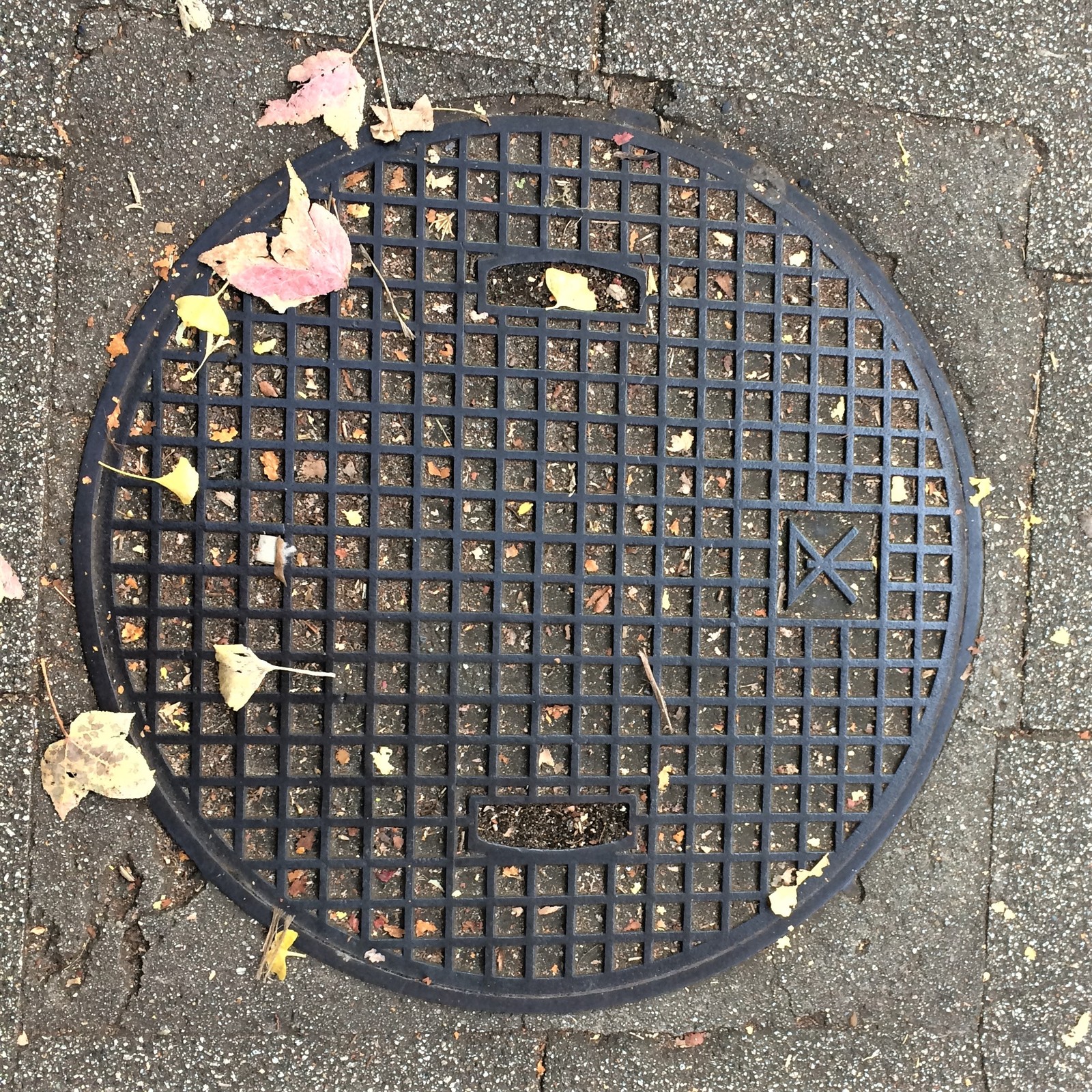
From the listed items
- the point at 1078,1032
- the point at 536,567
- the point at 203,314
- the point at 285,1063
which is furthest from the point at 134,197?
the point at 1078,1032

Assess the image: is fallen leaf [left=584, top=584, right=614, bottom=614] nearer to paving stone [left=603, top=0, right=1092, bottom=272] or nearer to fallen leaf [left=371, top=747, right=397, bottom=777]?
fallen leaf [left=371, top=747, right=397, bottom=777]

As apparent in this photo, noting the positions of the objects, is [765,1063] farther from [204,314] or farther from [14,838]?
[204,314]

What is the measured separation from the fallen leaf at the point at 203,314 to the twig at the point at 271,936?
144 cm

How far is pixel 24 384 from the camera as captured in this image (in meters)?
2.15

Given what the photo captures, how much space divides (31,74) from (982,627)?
2.80 metres

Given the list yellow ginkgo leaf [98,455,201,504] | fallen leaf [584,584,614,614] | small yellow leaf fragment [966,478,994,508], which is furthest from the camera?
small yellow leaf fragment [966,478,994,508]

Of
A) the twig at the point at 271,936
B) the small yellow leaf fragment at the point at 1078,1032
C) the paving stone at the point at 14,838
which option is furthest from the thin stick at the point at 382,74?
the small yellow leaf fragment at the point at 1078,1032

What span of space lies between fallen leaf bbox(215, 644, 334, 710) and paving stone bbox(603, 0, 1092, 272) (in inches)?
68.3

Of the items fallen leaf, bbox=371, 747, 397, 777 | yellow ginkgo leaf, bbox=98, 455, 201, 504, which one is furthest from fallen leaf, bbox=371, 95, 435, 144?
fallen leaf, bbox=371, 747, 397, 777

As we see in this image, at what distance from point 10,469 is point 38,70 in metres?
0.97

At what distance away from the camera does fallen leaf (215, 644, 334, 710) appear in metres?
2.12

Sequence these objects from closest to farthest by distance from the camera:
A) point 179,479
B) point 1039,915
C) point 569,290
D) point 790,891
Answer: point 179,479 < point 569,290 < point 790,891 < point 1039,915

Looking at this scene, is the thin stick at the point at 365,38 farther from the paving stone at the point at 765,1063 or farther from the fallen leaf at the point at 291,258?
the paving stone at the point at 765,1063

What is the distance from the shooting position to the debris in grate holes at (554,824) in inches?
88.6
